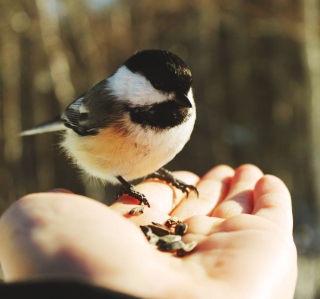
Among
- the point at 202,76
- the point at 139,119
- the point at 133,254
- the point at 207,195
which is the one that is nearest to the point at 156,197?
the point at 207,195

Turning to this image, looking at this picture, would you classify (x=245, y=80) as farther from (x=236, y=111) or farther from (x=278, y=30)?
(x=278, y=30)

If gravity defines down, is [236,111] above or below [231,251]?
below

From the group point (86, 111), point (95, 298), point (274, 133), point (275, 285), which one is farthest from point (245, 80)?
point (95, 298)

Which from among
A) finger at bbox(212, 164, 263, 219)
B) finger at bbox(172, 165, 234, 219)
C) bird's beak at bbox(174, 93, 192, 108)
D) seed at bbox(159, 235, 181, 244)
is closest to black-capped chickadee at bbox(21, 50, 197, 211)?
bird's beak at bbox(174, 93, 192, 108)

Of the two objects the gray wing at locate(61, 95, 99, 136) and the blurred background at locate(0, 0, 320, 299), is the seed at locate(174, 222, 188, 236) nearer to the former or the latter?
the gray wing at locate(61, 95, 99, 136)

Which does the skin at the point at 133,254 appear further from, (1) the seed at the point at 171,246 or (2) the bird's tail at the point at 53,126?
(2) the bird's tail at the point at 53,126

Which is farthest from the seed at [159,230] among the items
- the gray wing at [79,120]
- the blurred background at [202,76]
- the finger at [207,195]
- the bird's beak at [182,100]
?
the blurred background at [202,76]
